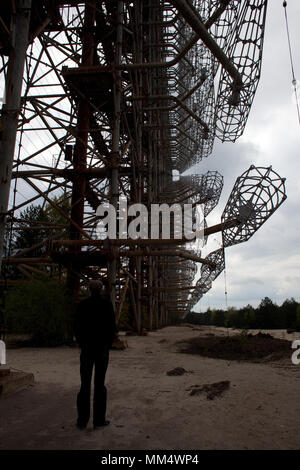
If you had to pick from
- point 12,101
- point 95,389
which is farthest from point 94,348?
point 12,101

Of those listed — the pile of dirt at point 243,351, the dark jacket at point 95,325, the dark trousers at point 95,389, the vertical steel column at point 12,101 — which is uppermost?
the vertical steel column at point 12,101

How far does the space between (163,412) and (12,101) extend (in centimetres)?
483

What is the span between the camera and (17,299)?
1104 centimetres

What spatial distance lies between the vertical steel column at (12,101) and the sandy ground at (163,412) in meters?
2.32

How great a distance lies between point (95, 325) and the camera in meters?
3.57

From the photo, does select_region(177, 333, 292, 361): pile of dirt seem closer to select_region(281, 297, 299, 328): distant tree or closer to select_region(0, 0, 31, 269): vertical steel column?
select_region(0, 0, 31, 269): vertical steel column

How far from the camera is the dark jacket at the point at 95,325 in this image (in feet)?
11.7

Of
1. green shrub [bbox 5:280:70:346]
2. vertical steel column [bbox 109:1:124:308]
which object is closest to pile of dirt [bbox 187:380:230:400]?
vertical steel column [bbox 109:1:124:308]

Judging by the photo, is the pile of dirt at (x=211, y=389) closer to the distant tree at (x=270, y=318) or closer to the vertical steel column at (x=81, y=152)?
the vertical steel column at (x=81, y=152)

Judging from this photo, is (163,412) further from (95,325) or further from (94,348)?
(95,325)

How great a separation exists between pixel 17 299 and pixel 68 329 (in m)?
1.96

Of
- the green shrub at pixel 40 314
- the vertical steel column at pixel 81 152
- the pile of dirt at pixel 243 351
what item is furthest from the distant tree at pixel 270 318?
the green shrub at pixel 40 314

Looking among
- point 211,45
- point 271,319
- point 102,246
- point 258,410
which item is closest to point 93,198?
point 102,246
